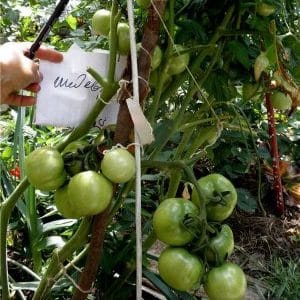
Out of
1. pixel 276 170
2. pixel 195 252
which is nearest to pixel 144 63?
pixel 195 252

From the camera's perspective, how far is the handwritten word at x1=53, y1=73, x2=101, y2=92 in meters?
0.87

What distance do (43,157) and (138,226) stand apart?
0.70ft

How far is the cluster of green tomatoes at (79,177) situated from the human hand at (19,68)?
149 mm

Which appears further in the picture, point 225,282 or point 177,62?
point 177,62

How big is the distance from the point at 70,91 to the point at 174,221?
34cm

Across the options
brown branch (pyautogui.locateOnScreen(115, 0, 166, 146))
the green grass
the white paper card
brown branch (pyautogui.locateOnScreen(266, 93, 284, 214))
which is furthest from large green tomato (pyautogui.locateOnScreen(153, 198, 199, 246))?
brown branch (pyautogui.locateOnScreen(266, 93, 284, 214))

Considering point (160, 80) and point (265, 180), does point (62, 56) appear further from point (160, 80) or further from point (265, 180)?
point (265, 180)

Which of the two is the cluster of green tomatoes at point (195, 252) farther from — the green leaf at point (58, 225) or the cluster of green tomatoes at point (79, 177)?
the green leaf at point (58, 225)

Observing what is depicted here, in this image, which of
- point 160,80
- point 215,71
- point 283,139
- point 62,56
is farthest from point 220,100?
point 283,139

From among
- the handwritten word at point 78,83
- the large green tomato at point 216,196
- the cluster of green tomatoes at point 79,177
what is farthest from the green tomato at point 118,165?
the handwritten word at point 78,83

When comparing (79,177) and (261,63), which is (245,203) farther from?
(79,177)

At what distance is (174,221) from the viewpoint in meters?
0.66

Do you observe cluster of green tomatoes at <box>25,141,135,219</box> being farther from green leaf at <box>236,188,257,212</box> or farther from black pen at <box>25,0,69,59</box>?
green leaf at <box>236,188,257,212</box>

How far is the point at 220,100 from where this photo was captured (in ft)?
3.13
